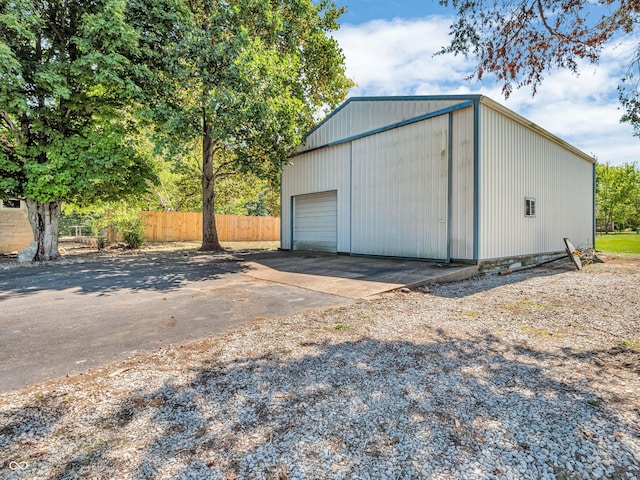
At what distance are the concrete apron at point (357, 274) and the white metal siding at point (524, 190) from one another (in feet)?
4.89

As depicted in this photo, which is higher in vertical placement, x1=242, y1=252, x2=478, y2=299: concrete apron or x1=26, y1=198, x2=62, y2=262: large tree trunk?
x1=26, y1=198, x2=62, y2=262: large tree trunk

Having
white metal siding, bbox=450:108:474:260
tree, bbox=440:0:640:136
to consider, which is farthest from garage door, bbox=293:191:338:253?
tree, bbox=440:0:640:136

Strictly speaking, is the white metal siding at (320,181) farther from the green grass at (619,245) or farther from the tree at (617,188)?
the tree at (617,188)

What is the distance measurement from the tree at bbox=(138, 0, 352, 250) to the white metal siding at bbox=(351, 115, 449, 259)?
271 cm

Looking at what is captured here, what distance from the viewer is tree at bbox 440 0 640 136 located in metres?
4.32

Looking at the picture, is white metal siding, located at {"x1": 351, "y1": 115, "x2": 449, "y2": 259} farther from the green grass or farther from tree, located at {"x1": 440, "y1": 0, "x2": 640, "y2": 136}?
the green grass

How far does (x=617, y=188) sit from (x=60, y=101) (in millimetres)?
45994

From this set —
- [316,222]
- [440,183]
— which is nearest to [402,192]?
[440,183]

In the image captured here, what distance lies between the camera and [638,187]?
3484 centimetres

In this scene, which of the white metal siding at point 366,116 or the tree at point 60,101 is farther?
the white metal siding at point 366,116

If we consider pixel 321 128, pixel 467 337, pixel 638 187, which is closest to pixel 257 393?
pixel 467 337

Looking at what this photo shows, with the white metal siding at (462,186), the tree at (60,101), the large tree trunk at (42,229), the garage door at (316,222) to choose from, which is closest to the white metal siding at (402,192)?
the white metal siding at (462,186)

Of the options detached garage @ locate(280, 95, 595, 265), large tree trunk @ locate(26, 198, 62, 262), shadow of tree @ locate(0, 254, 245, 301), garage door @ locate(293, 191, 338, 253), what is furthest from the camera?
garage door @ locate(293, 191, 338, 253)

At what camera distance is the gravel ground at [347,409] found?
1390 millimetres
